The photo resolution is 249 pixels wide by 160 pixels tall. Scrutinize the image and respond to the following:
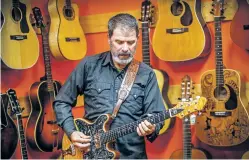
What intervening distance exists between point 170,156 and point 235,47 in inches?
35.2

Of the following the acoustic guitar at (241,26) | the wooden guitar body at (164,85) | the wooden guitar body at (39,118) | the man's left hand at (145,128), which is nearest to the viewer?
the man's left hand at (145,128)

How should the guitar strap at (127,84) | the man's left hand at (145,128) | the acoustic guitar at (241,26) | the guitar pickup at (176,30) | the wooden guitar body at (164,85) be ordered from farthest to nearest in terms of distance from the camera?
1. the wooden guitar body at (164,85)
2. the guitar pickup at (176,30)
3. the acoustic guitar at (241,26)
4. the guitar strap at (127,84)
5. the man's left hand at (145,128)

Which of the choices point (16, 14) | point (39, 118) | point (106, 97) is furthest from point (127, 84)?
point (16, 14)

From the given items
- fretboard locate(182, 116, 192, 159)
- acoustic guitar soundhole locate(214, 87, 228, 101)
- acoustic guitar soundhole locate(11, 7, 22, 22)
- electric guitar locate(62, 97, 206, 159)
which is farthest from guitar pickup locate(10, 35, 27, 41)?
acoustic guitar soundhole locate(214, 87, 228, 101)

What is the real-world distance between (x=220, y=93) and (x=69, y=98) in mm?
1007

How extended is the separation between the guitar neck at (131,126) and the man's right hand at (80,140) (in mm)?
88

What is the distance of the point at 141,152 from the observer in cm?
217

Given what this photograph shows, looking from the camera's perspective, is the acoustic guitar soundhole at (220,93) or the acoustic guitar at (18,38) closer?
the acoustic guitar soundhole at (220,93)

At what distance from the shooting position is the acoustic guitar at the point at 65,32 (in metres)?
2.70

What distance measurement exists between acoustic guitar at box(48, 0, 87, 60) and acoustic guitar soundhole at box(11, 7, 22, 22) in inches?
8.1

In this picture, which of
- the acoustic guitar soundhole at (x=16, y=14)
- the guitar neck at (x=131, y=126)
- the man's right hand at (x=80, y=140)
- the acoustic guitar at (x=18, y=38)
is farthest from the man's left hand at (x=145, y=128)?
the acoustic guitar soundhole at (x=16, y=14)

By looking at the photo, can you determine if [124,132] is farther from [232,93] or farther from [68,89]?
[232,93]

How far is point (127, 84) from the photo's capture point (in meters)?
2.15

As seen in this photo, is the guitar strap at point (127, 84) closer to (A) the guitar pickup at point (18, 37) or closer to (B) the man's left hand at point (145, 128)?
(B) the man's left hand at point (145, 128)
